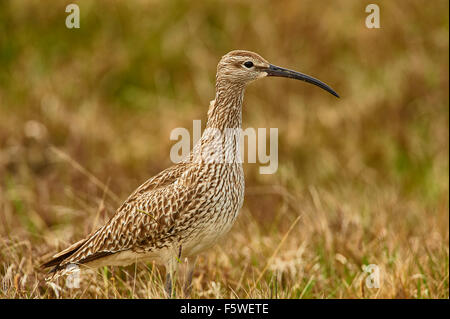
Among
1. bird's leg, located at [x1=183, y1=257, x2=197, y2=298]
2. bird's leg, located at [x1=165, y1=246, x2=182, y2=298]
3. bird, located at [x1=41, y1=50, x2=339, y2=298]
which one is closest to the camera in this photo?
bird, located at [x1=41, y1=50, x2=339, y2=298]

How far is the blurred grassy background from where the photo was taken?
24.9ft

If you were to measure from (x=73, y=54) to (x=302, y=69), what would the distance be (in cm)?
333

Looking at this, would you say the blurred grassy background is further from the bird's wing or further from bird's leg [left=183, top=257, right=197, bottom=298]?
the bird's wing

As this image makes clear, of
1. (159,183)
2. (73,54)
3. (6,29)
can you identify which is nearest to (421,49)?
(73,54)

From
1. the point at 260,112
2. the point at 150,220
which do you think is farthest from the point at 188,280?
the point at 260,112

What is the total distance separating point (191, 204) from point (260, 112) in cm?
583

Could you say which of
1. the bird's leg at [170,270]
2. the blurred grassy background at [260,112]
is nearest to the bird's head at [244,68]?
the bird's leg at [170,270]

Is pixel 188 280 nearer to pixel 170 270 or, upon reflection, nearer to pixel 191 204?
pixel 170 270

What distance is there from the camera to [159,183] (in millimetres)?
5344

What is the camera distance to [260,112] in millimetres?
10859

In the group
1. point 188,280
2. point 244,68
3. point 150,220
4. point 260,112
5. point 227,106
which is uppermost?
point 244,68

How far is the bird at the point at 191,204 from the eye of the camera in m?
5.13

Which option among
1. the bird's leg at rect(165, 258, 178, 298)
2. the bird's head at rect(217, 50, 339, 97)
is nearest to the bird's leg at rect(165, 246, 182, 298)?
the bird's leg at rect(165, 258, 178, 298)

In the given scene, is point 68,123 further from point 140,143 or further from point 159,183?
point 159,183
